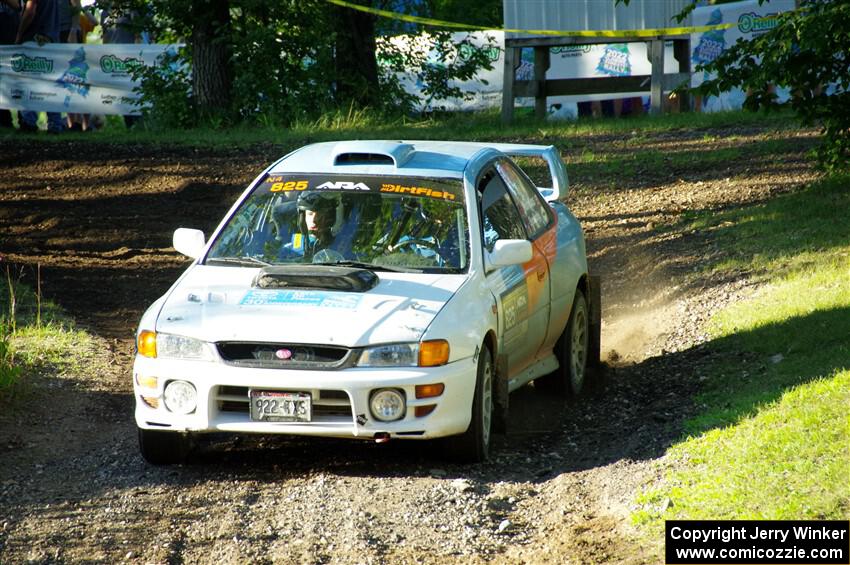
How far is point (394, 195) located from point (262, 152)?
422 inches

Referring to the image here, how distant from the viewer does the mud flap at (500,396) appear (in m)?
7.16

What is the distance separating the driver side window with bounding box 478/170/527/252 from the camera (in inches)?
302

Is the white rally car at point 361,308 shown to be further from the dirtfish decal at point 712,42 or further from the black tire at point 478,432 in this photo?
the dirtfish decal at point 712,42

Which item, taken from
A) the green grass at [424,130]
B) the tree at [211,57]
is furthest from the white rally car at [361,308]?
the tree at [211,57]

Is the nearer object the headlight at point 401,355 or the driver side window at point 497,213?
the headlight at point 401,355

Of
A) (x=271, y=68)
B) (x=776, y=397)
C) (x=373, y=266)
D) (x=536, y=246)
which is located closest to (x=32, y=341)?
(x=373, y=266)

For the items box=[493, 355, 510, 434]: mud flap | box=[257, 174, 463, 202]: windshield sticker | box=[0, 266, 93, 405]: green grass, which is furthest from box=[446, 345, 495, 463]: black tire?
box=[0, 266, 93, 405]: green grass

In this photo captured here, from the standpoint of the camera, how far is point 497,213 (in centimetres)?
789

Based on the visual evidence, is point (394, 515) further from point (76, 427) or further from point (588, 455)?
point (76, 427)

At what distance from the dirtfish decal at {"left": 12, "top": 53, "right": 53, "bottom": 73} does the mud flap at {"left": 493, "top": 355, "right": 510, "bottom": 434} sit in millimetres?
17703

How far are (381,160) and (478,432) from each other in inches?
74.0

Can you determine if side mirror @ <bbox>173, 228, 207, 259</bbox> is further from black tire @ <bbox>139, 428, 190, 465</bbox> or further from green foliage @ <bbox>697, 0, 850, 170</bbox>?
green foliage @ <bbox>697, 0, 850, 170</bbox>

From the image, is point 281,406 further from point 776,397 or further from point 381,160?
point 776,397

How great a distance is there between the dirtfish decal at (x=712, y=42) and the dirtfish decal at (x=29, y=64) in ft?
37.7
